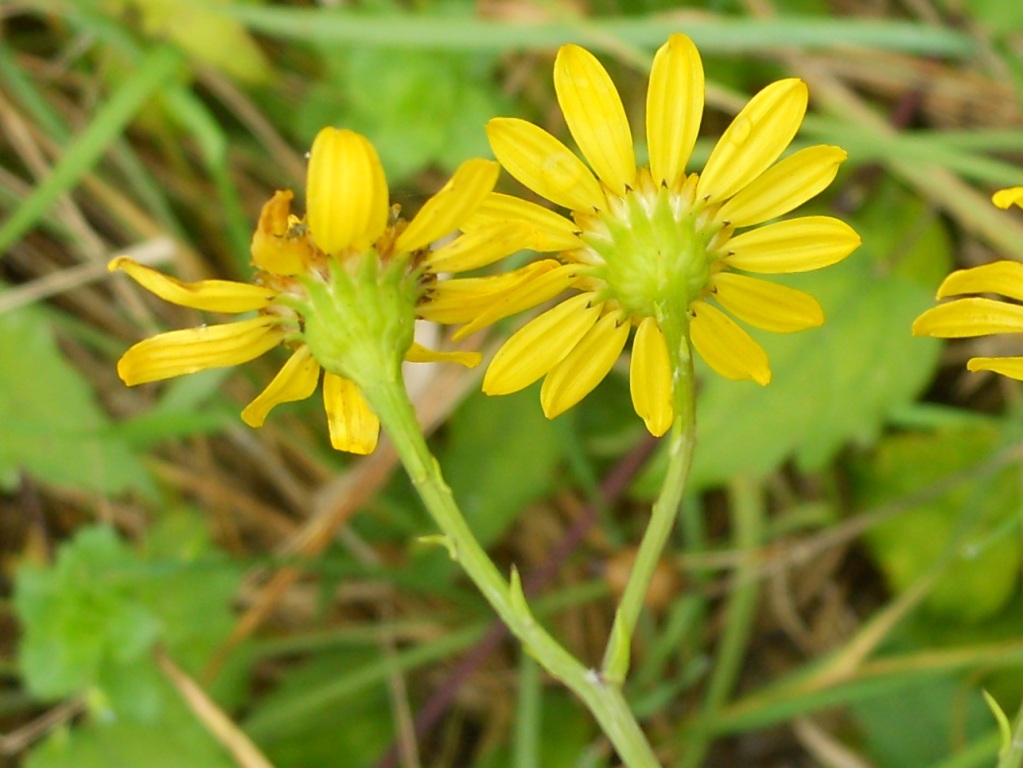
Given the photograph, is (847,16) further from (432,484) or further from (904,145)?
(432,484)

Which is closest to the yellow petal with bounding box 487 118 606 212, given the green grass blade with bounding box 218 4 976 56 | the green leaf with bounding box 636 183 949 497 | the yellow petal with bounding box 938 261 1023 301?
the yellow petal with bounding box 938 261 1023 301

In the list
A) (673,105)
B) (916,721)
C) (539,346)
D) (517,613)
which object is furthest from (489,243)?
(916,721)

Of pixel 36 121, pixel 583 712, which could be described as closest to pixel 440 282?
pixel 583 712

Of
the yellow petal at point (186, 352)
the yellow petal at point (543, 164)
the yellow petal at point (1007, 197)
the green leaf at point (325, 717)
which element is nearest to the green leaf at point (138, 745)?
the green leaf at point (325, 717)

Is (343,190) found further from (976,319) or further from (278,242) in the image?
(976,319)

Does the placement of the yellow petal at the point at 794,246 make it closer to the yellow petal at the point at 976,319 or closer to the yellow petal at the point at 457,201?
the yellow petal at the point at 976,319
